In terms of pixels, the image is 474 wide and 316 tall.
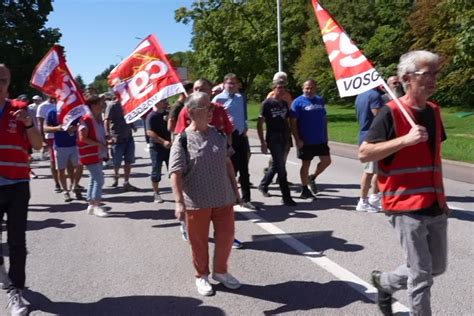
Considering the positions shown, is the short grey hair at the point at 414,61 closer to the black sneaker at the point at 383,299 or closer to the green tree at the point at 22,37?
the black sneaker at the point at 383,299

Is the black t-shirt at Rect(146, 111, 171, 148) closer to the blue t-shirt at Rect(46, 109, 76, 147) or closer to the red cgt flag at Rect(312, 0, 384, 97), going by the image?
the blue t-shirt at Rect(46, 109, 76, 147)

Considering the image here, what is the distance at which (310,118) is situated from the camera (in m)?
8.60

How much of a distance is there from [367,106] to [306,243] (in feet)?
7.48

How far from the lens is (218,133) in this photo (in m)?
4.76

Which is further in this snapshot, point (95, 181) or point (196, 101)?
point (95, 181)

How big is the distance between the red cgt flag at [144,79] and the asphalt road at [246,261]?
1623mm

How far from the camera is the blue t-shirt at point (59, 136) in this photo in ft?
30.8

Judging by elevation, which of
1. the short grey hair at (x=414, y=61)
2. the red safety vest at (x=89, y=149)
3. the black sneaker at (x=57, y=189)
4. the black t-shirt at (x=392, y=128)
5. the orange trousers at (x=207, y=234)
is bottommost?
the black sneaker at (x=57, y=189)

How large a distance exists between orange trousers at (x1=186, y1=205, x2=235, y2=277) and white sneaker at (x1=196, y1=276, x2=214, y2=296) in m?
0.04

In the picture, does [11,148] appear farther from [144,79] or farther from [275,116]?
[275,116]

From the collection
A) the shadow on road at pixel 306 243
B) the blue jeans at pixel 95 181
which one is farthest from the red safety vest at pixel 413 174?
the blue jeans at pixel 95 181

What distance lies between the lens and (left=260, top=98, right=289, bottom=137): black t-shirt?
8367 millimetres

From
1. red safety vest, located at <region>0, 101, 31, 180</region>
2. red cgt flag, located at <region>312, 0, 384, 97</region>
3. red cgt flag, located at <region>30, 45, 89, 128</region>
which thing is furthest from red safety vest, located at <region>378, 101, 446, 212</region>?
red cgt flag, located at <region>30, 45, 89, 128</region>

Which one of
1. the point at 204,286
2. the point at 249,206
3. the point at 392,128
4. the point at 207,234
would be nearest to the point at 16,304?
the point at 204,286
